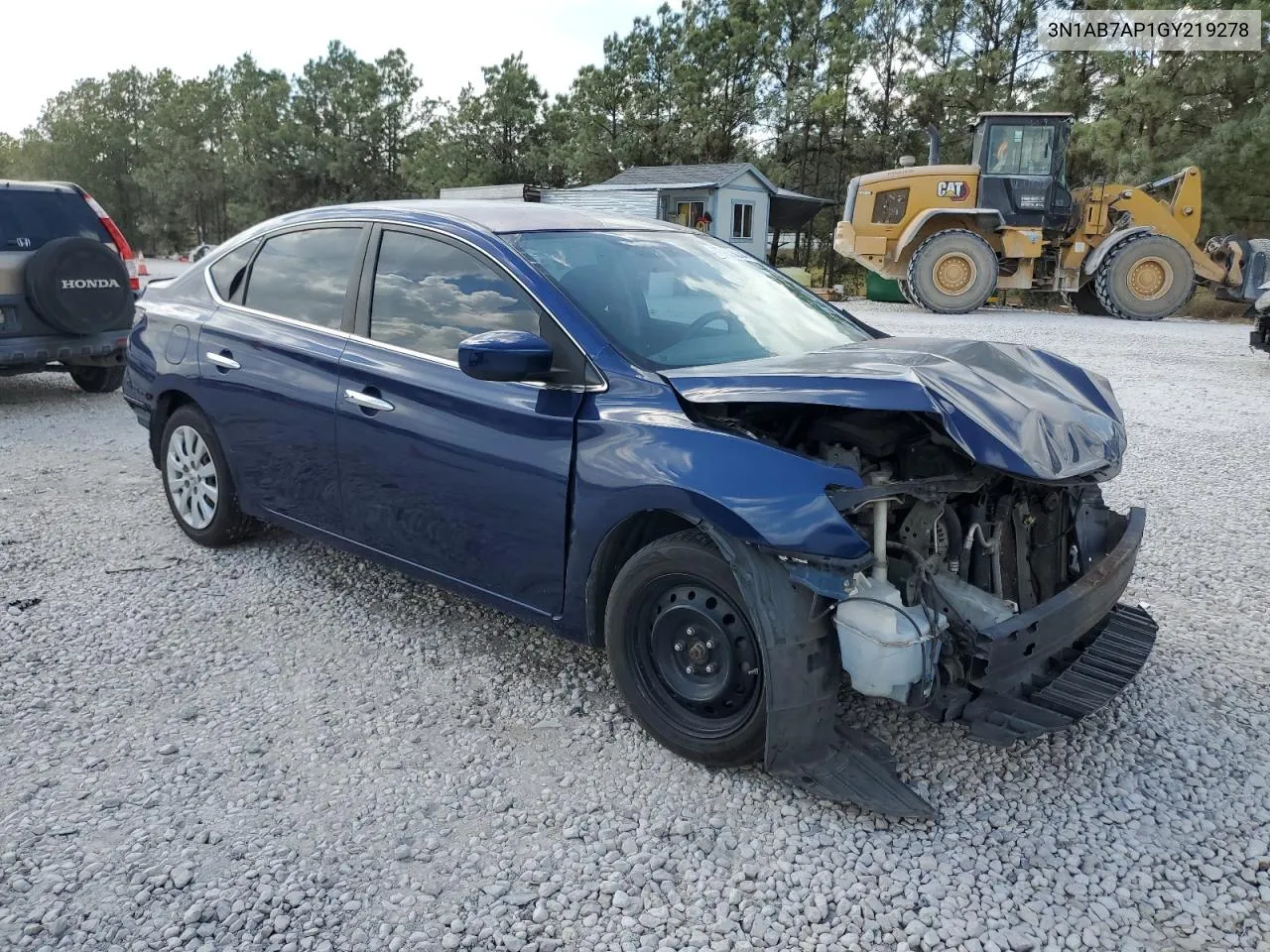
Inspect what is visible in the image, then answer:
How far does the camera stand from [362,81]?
50594mm

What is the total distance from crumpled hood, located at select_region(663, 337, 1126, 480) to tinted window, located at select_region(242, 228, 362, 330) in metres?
1.72

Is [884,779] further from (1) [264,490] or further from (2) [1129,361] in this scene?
(2) [1129,361]

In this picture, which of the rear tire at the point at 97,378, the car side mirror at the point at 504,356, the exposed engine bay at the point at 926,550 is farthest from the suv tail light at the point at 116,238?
the exposed engine bay at the point at 926,550

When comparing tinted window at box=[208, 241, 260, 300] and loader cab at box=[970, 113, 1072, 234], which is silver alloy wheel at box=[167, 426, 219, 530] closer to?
tinted window at box=[208, 241, 260, 300]

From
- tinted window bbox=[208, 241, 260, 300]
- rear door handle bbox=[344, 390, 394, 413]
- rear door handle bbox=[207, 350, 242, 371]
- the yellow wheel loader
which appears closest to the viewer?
rear door handle bbox=[344, 390, 394, 413]

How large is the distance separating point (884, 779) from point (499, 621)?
1873mm

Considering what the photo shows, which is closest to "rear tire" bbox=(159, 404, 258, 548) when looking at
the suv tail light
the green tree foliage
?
the suv tail light

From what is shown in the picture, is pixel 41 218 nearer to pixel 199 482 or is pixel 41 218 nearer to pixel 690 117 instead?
pixel 199 482

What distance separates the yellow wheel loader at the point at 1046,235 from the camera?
53.8ft

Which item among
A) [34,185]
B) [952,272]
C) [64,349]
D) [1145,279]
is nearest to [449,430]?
[64,349]

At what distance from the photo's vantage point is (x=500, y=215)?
3836 millimetres

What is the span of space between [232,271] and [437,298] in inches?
63.5

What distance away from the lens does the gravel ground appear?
2324 millimetres

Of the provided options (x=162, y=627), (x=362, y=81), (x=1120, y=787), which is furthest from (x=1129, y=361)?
(x=362, y=81)
